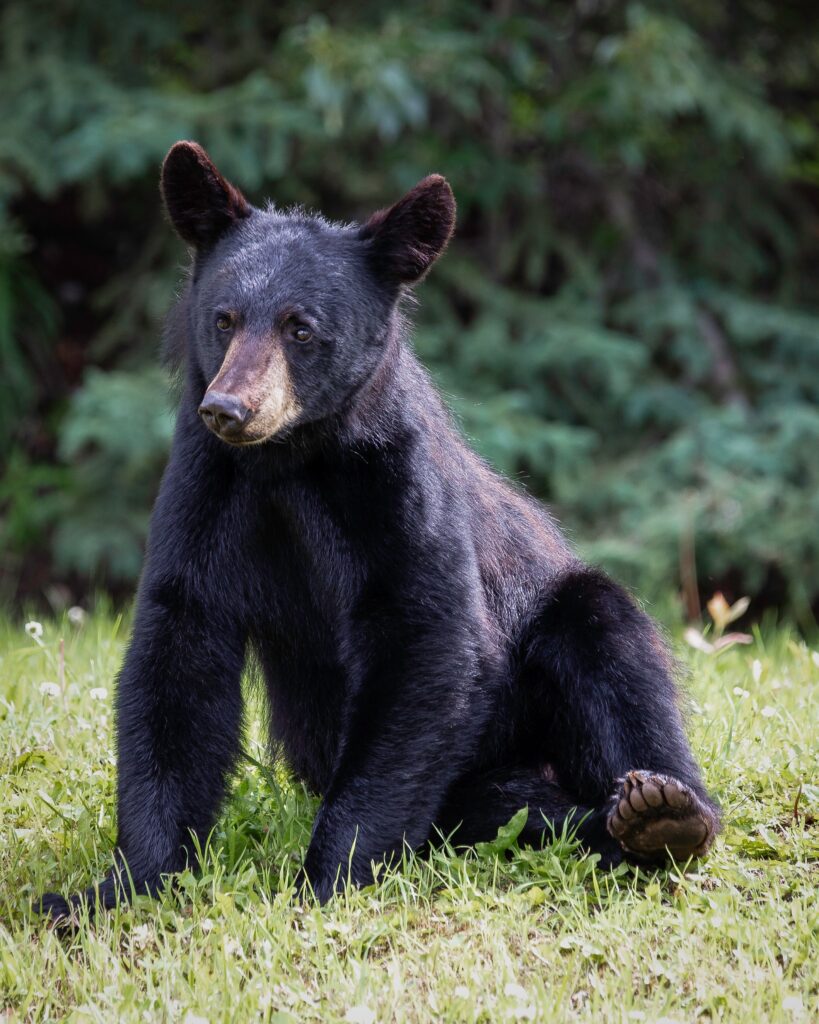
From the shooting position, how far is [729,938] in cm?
282

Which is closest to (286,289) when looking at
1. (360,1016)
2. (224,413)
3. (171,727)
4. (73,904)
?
(224,413)

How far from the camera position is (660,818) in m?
3.01

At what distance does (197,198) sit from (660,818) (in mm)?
1954

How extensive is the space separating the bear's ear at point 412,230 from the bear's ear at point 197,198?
1.21 ft

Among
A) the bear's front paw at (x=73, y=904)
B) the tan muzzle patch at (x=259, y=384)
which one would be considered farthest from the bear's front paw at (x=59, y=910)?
the tan muzzle patch at (x=259, y=384)

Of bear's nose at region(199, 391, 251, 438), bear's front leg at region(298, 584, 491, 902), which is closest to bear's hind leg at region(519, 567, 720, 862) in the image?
bear's front leg at region(298, 584, 491, 902)

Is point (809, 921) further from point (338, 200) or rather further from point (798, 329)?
point (338, 200)

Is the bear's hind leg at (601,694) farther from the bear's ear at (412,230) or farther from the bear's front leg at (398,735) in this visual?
the bear's ear at (412,230)

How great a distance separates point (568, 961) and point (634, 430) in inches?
197

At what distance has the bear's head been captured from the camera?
A: 316 cm

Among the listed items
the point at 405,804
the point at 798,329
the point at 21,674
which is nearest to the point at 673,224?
the point at 798,329

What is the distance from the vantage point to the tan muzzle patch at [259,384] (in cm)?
299

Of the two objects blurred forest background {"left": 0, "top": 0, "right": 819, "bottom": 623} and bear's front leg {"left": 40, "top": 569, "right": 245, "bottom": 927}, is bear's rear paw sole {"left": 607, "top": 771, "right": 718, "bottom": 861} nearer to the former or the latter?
bear's front leg {"left": 40, "top": 569, "right": 245, "bottom": 927}

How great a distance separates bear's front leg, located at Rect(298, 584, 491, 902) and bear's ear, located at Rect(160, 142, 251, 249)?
3.73 feet
